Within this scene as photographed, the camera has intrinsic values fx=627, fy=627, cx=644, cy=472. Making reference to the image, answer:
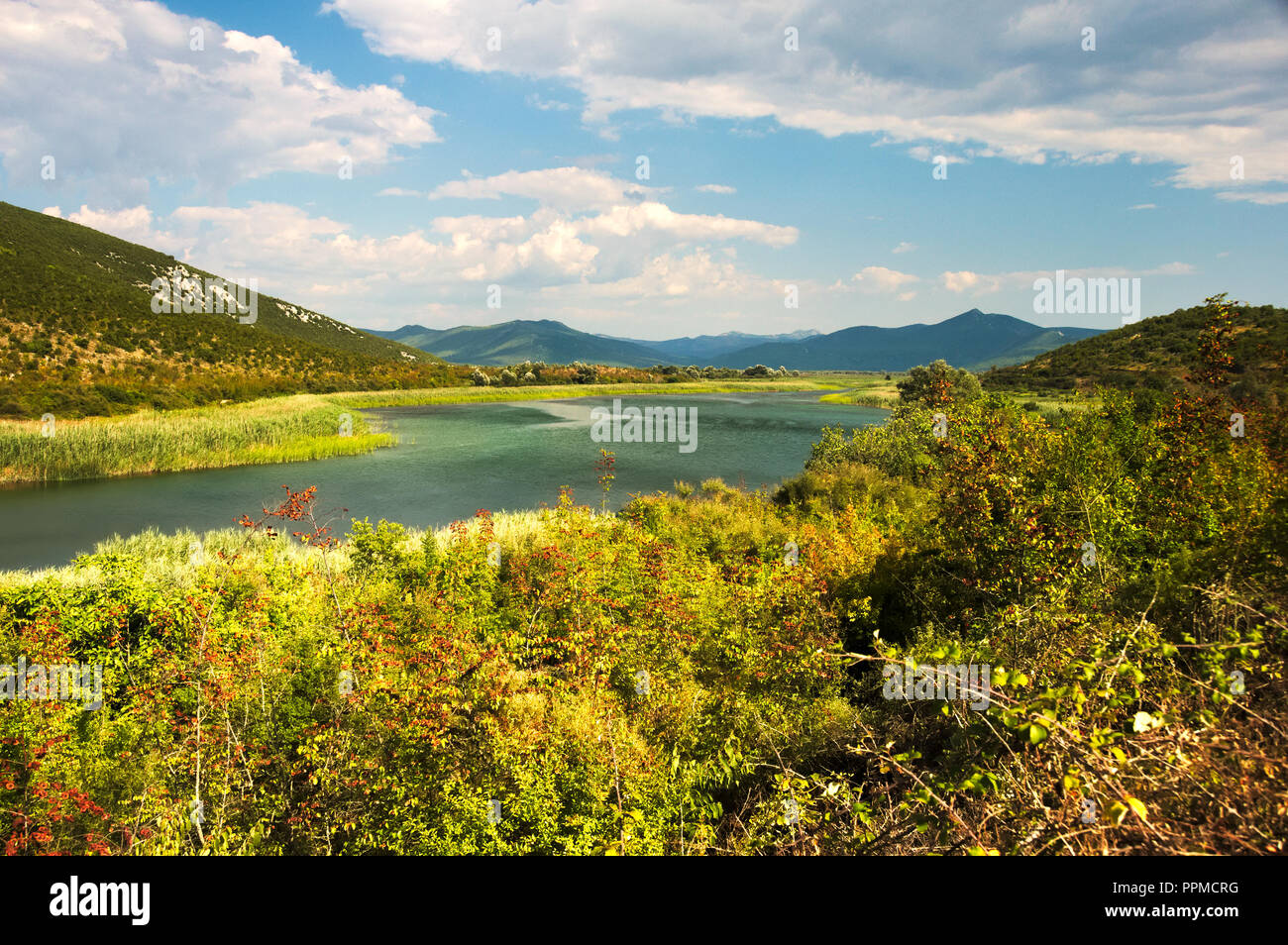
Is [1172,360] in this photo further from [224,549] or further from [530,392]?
[530,392]

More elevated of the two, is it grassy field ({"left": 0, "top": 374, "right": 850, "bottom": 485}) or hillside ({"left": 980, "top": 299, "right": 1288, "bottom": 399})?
hillside ({"left": 980, "top": 299, "right": 1288, "bottom": 399})

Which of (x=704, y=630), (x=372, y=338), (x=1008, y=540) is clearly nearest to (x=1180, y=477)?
(x=1008, y=540)

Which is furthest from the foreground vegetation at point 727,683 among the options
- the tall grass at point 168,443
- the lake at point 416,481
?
the tall grass at point 168,443

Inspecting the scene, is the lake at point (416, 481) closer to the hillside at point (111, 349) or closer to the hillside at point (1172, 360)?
the hillside at point (1172, 360)

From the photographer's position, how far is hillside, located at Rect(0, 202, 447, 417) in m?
46.9

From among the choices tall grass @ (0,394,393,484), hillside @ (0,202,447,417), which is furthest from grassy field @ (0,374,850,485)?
hillside @ (0,202,447,417)

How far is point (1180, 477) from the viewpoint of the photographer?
10500mm

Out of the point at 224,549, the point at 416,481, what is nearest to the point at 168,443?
the point at 416,481

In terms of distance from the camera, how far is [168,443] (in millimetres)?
35125

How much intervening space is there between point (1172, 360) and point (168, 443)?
52467 mm

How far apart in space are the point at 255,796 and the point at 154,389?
5528 centimetres

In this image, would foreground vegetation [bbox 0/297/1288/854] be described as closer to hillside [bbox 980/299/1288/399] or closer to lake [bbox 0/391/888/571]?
hillside [bbox 980/299/1288/399]

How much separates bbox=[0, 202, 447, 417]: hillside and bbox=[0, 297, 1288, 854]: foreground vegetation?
138 feet
